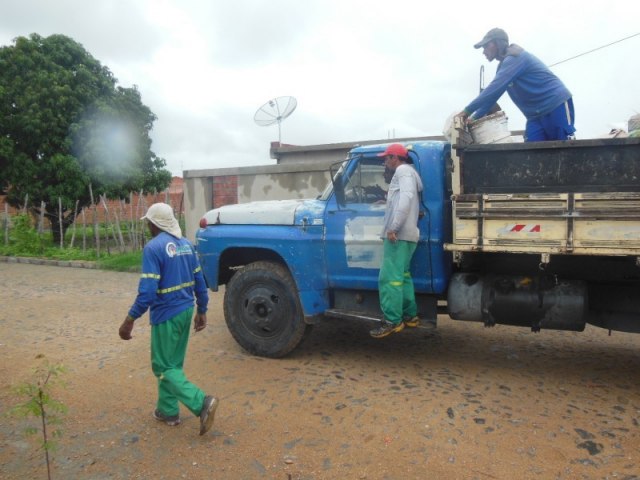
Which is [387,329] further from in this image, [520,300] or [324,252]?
[520,300]

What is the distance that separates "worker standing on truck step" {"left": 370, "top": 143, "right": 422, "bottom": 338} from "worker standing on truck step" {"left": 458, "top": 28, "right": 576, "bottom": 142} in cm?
73

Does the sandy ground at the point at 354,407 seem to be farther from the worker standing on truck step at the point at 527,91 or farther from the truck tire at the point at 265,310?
the worker standing on truck step at the point at 527,91

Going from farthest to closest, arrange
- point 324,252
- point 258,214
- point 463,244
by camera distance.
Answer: point 258,214 < point 324,252 < point 463,244

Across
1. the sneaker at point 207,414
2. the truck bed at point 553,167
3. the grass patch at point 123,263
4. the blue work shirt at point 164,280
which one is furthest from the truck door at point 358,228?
the grass patch at point 123,263

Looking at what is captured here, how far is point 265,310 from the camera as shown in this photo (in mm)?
5031

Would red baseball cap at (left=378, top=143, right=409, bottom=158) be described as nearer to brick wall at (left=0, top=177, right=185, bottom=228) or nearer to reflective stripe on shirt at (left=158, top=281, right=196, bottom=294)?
reflective stripe on shirt at (left=158, top=281, right=196, bottom=294)

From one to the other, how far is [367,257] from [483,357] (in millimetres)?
1639

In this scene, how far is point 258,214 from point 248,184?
5.63 metres

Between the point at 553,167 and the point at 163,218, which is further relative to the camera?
the point at 553,167

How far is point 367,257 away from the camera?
15.3 feet

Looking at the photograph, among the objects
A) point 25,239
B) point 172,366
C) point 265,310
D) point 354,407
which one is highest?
point 25,239

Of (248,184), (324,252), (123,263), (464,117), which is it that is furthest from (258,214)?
(123,263)

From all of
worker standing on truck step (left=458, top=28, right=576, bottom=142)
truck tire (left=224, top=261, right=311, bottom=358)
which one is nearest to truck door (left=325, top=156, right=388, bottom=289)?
truck tire (left=224, top=261, right=311, bottom=358)

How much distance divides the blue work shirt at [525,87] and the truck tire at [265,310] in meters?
2.35
